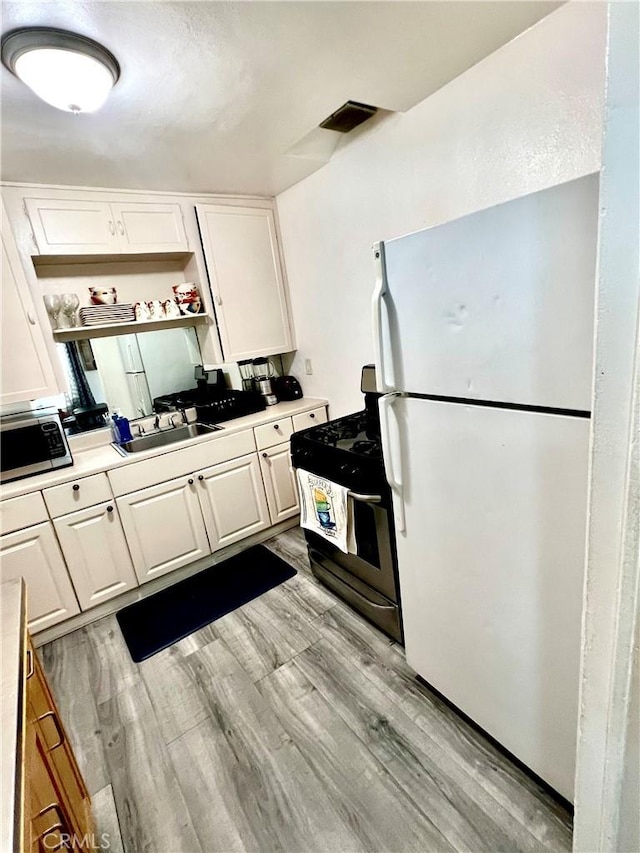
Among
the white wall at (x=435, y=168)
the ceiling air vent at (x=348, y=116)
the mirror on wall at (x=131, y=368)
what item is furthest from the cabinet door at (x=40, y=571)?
the ceiling air vent at (x=348, y=116)

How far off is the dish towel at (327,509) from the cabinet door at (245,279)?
1.27 metres

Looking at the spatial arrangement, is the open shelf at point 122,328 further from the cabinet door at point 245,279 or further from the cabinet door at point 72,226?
the cabinet door at point 72,226

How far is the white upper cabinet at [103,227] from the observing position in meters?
2.20

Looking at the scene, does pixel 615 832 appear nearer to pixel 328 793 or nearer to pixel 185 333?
pixel 328 793

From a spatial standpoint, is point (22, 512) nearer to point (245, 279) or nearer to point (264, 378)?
point (264, 378)

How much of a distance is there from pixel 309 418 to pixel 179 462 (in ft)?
3.22

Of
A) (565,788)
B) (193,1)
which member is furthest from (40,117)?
(565,788)

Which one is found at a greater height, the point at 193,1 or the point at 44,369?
the point at 193,1

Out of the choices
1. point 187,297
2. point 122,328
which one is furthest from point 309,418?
point 122,328

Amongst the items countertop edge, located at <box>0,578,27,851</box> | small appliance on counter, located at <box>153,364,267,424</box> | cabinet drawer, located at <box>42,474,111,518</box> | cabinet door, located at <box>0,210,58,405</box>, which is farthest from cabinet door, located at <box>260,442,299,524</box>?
countertop edge, located at <box>0,578,27,851</box>

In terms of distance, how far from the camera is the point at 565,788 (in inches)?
45.8

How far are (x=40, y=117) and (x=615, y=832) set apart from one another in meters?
2.83

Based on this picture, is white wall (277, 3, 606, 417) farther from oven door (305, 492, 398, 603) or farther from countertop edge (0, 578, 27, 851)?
countertop edge (0, 578, 27, 851)

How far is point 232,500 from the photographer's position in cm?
272
